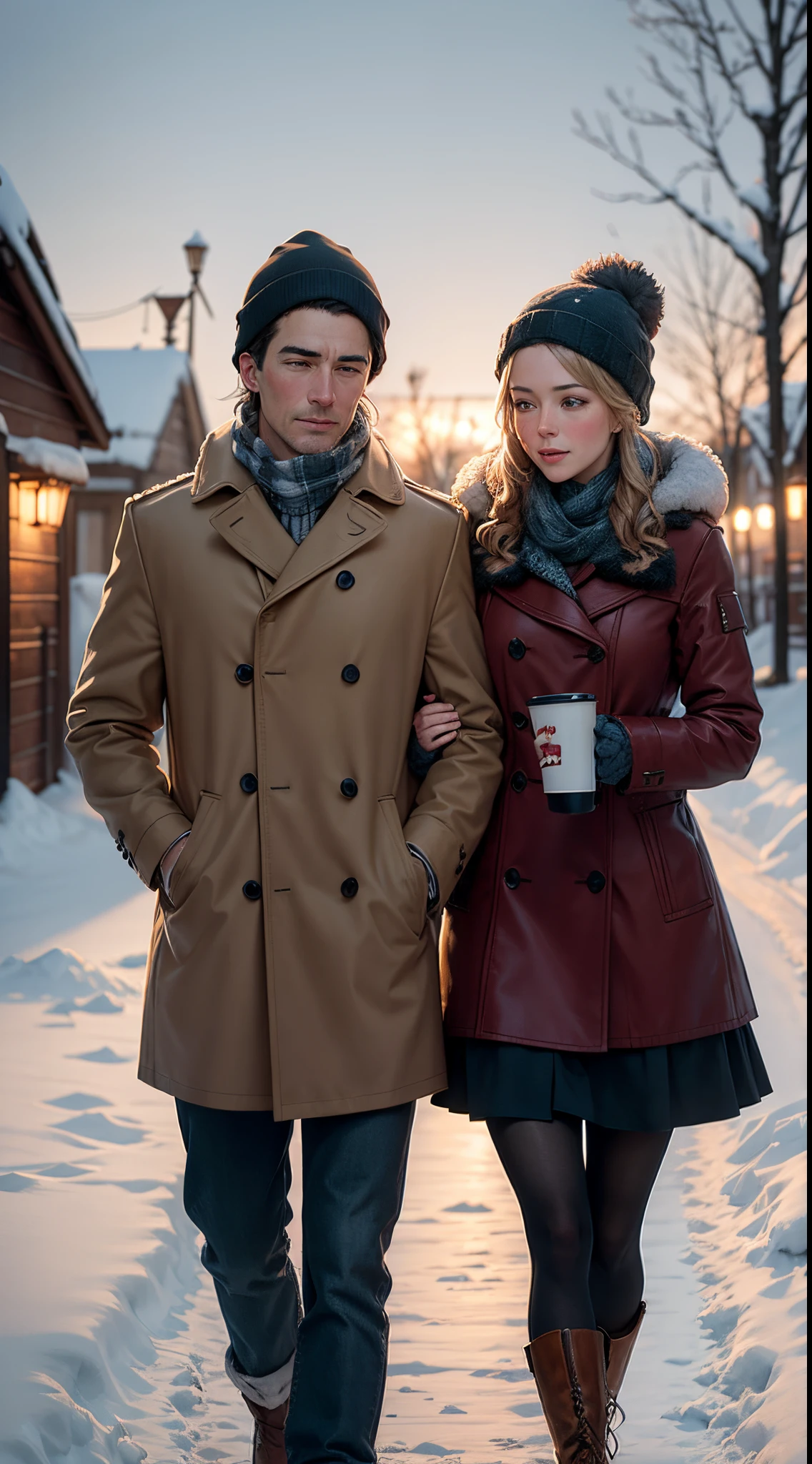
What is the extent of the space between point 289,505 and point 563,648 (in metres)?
0.59

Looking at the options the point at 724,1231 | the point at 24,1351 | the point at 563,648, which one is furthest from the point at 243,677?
the point at 724,1231

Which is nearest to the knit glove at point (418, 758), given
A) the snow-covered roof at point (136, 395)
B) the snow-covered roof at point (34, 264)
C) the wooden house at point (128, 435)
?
the snow-covered roof at point (34, 264)

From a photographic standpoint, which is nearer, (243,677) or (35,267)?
(243,677)

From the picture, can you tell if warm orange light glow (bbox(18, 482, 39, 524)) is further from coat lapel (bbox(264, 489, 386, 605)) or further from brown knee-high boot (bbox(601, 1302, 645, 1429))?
brown knee-high boot (bbox(601, 1302, 645, 1429))

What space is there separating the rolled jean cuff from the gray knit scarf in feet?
5.44

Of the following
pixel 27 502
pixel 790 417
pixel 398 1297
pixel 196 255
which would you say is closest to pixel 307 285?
pixel 398 1297

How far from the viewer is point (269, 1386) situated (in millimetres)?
2805

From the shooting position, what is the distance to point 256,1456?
9.41 ft

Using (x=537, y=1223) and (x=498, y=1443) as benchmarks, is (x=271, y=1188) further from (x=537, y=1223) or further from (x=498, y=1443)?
(x=498, y=1443)

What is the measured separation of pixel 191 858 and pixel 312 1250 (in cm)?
73

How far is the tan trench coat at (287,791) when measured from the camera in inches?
100

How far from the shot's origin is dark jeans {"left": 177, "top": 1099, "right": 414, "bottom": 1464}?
2.39 m

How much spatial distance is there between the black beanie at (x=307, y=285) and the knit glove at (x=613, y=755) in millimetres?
925

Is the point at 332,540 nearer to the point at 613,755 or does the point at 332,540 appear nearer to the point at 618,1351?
the point at 613,755
